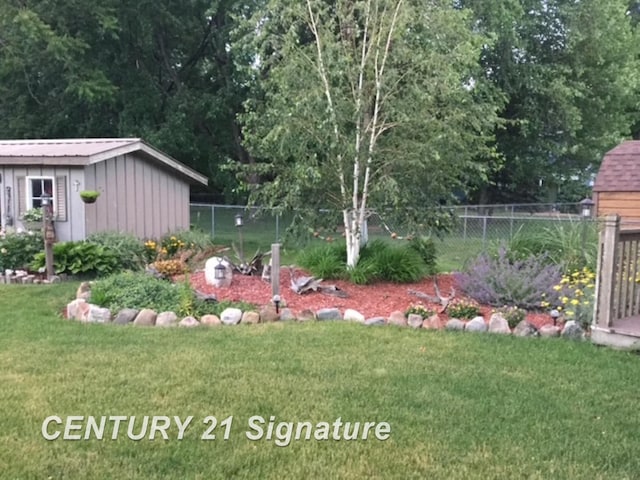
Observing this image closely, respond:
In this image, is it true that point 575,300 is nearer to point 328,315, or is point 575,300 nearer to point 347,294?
point 328,315

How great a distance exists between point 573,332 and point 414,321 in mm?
1348

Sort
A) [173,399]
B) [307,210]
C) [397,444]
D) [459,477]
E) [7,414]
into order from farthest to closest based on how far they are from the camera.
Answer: [307,210], [173,399], [7,414], [397,444], [459,477]

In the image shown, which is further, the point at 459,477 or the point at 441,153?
the point at 441,153

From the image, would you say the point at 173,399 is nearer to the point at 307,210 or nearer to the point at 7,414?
the point at 7,414

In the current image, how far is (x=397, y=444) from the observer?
3033mm

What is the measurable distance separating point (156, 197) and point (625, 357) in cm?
881

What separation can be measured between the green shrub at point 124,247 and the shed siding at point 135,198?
55cm

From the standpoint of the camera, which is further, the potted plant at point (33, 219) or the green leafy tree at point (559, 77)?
the green leafy tree at point (559, 77)

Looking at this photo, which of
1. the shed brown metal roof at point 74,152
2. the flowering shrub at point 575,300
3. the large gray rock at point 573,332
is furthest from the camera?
the shed brown metal roof at point 74,152

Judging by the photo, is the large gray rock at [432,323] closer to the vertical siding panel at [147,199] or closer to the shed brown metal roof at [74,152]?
the shed brown metal roof at [74,152]

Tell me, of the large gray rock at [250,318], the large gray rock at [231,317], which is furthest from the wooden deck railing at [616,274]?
the large gray rock at [231,317]

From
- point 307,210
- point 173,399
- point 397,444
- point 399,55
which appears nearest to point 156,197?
point 307,210

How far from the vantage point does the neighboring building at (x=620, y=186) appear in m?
12.7

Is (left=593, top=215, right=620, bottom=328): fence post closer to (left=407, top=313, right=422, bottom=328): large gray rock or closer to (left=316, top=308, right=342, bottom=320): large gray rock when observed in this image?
(left=407, top=313, right=422, bottom=328): large gray rock
